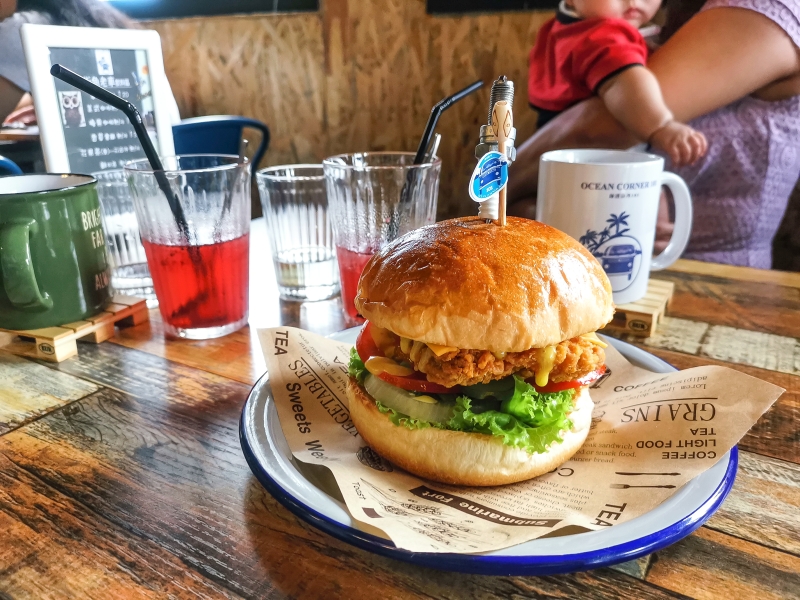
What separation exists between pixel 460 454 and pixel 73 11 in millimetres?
3363

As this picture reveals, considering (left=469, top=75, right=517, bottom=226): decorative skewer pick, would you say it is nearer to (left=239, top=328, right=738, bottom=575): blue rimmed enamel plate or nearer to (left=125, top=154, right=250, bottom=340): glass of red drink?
(left=239, top=328, right=738, bottom=575): blue rimmed enamel plate

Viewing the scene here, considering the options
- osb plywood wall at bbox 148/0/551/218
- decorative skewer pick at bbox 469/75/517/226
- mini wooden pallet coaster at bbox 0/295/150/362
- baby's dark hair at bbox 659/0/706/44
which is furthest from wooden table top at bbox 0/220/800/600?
osb plywood wall at bbox 148/0/551/218

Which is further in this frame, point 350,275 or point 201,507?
point 350,275

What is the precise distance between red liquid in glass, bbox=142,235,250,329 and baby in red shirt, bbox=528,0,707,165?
5.06 ft

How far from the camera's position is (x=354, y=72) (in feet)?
11.0

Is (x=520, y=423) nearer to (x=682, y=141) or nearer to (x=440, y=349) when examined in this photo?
(x=440, y=349)

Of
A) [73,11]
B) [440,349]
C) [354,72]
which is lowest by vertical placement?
[440,349]

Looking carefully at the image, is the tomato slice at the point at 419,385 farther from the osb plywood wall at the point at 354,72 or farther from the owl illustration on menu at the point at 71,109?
the osb plywood wall at the point at 354,72

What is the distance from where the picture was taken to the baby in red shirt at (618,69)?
2070 mm

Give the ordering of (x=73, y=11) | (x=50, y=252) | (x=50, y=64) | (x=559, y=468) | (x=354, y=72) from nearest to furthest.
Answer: (x=559, y=468) < (x=50, y=252) < (x=50, y=64) < (x=73, y=11) < (x=354, y=72)

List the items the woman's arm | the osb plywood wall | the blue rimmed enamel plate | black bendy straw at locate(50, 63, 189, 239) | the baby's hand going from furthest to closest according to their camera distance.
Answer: the osb plywood wall
the baby's hand
the woman's arm
black bendy straw at locate(50, 63, 189, 239)
the blue rimmed enamel plate

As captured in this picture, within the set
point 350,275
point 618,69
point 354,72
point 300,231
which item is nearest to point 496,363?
point 350,275

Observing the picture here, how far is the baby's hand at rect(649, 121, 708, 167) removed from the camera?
212cm

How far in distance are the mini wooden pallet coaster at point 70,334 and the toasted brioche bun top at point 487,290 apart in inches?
30.0
